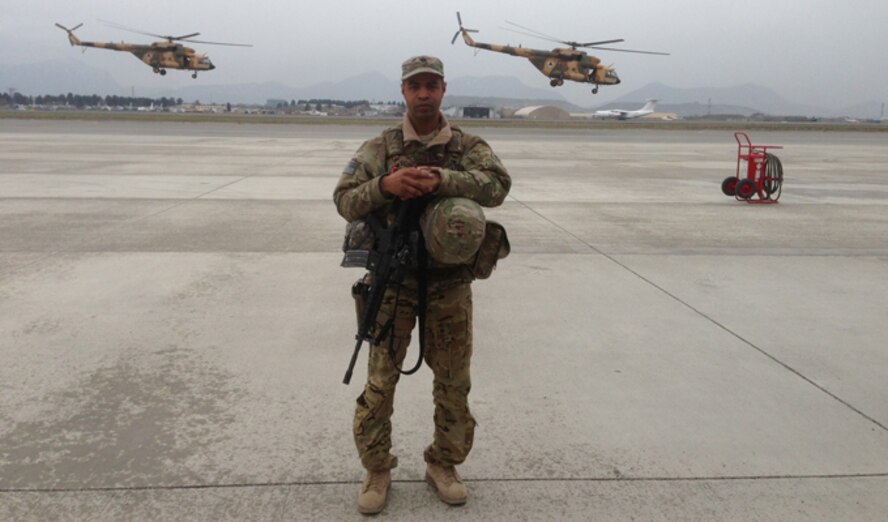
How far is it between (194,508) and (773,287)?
5.44m

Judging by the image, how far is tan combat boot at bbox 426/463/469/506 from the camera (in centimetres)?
284

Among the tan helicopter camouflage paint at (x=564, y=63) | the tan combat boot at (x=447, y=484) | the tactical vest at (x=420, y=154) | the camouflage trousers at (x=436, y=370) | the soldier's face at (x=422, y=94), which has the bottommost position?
the tan combat boot at (x=447, y=484)

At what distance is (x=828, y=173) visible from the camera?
1730 cm

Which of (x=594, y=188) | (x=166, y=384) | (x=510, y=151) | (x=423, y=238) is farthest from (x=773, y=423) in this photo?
(x=510, y=151)

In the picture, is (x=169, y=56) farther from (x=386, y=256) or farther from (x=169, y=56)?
(x=386, y=256)

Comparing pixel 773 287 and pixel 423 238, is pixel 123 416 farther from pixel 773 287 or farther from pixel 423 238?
pixel 773 287

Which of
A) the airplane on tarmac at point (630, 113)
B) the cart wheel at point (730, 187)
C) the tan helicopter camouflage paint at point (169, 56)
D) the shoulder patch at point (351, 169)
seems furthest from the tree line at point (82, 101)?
the shoulder patch at point (351, 169)

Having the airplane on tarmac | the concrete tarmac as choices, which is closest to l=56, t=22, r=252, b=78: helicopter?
the concrete tarmac

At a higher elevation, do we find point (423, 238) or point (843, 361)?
point (423, 238)

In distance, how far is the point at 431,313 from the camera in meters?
2.89

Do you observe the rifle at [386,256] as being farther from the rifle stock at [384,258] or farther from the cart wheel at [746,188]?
the cart wheel at [746,188]

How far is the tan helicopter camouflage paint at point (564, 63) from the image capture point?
148 ft

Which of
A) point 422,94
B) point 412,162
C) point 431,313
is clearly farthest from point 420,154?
point 431,313

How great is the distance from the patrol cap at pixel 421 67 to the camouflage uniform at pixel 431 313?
0.64ft
